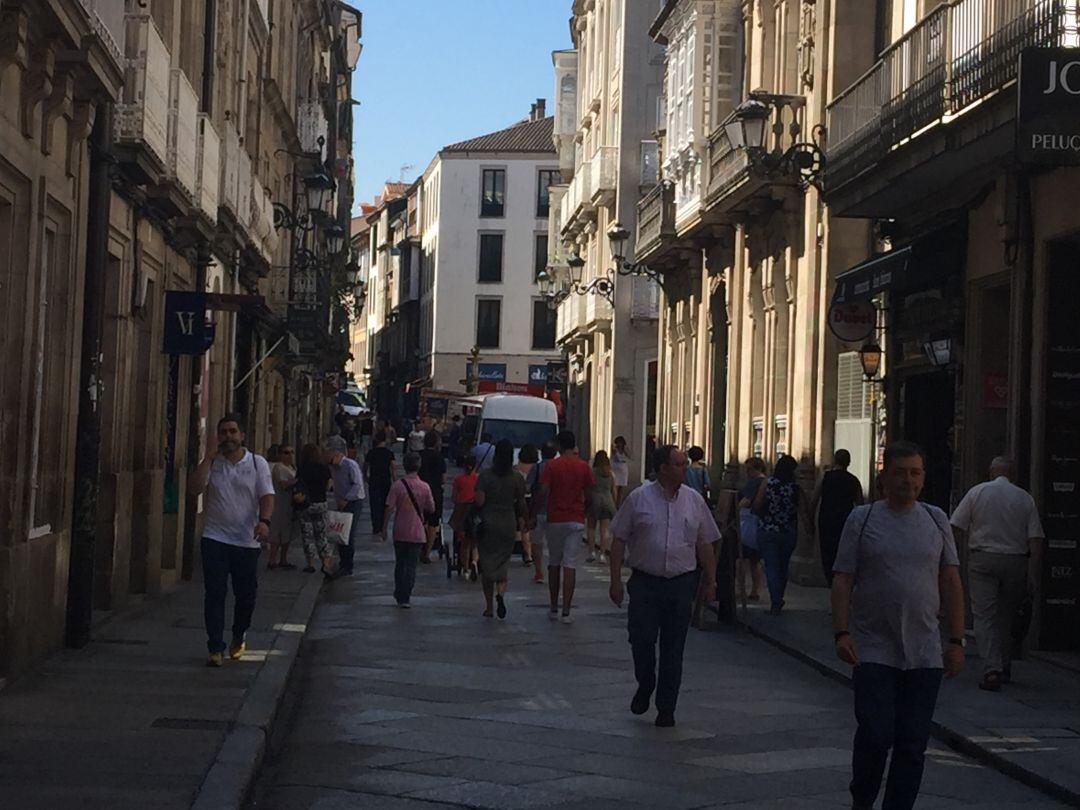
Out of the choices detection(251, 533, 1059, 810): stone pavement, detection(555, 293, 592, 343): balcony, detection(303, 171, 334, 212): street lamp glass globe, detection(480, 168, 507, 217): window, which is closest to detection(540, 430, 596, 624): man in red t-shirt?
detection(251, 533, 1059, 810): stone pavement

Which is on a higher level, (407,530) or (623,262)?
(623,262)

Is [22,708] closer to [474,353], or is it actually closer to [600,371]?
[600,371]

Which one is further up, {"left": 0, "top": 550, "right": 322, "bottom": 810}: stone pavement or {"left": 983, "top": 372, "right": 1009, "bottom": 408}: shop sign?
{"left": 983, "top": 372, "right": 1009, "bottom": 408}: shop sign

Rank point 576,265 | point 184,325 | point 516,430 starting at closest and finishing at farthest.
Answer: point 184,325
point 576,265
point 516,430

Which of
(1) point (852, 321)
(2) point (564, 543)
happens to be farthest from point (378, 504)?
(2) point (564, 543)

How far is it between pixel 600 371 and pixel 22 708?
146 ft

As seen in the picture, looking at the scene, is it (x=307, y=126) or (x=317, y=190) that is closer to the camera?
(x=317, y=190)

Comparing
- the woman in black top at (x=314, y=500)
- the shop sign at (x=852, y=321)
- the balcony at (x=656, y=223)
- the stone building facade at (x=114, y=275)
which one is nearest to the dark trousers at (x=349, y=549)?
the woman in black top at (x=314, y=500)

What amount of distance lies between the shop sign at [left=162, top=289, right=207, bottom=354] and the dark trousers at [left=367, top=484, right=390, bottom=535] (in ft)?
37.1

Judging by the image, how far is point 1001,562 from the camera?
14477mm

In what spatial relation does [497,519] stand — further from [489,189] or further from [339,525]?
[489,189]

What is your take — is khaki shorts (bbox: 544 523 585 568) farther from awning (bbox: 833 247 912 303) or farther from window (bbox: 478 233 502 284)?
window (bbox: 478 233 502 284)

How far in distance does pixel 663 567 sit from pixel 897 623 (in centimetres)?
398

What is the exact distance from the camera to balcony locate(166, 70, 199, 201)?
19.0 metres
